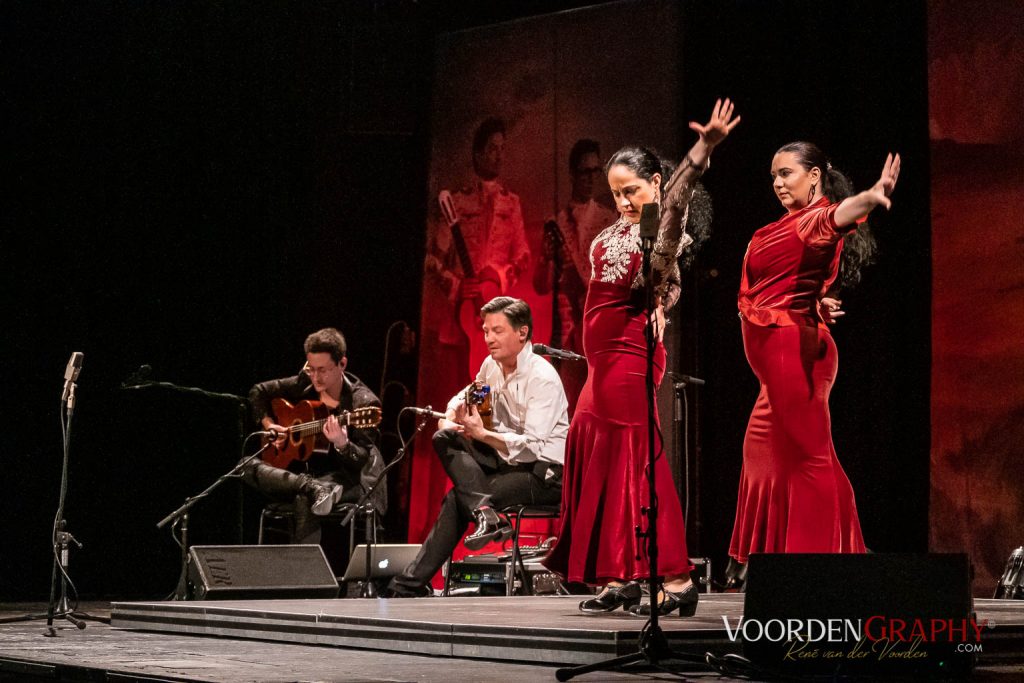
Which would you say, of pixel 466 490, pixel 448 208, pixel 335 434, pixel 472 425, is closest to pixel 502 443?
pixel 472 425

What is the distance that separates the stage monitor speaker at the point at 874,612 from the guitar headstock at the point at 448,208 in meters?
5.21

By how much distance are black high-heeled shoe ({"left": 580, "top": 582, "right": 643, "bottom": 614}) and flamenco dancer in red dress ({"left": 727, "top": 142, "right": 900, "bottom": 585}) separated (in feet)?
2.43

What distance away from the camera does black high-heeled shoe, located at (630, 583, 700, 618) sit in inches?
155

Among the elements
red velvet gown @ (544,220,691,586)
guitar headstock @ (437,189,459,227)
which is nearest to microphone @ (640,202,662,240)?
red velvet gown @ (544,220,691,586)

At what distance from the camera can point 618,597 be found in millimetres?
4020

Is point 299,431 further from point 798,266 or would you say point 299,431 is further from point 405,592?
point 798,266

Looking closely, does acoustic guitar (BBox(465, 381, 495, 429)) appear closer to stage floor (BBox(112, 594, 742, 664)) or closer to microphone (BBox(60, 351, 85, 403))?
stage floor (BBox(112, 594, 742, 664))

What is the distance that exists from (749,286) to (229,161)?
13.4 feet

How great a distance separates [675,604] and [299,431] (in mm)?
3297

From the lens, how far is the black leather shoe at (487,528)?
5488 millimetres

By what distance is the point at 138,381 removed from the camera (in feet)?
20.9

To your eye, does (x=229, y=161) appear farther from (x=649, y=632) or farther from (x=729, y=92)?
(x=649, y=632)

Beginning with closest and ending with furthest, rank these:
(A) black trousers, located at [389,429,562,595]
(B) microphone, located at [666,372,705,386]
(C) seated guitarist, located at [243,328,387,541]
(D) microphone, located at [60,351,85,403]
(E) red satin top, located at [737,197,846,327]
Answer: (E) red satin top, located at [737,197,846,327] → (D) microphone, located at [60,351,85,403] → (A) black trousers, located at [389,429,562,595] → (B) microphone, located at [666,372,705,386] → (C) seated guitarist, located at [243,328,387,541]

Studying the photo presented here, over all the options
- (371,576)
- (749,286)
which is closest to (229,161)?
(371,576)
